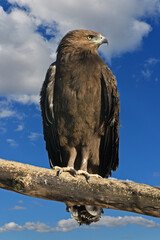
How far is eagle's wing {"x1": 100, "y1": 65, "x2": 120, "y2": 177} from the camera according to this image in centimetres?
564

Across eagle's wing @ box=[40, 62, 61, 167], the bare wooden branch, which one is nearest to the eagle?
eagle's wing @ box=[40, 62, 61, 167]

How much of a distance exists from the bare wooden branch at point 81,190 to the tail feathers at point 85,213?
3.62ft

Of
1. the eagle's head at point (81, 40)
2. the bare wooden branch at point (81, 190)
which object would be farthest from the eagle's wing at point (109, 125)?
the bare wooden branch at point (81, 190)

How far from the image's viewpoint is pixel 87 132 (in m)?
5.55

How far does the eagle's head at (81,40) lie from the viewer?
5918 millimetres

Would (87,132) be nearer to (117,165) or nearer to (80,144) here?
(80,144)

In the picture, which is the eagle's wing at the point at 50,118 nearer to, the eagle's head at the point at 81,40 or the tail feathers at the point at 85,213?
the eagle's head at the point at 81,40

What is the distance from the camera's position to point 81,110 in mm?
5434

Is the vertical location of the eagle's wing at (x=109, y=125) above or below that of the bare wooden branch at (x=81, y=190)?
above

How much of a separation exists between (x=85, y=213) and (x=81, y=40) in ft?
11.1

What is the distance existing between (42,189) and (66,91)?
6.34ft

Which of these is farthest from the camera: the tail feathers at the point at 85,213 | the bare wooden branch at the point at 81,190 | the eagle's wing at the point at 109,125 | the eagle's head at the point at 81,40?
the eagle's head at the point at 81,40

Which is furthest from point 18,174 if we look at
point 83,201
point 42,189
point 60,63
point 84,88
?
point 60,63

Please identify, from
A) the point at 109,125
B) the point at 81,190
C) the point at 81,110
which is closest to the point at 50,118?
the point at 81,110
